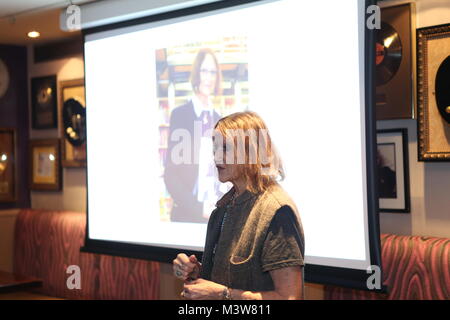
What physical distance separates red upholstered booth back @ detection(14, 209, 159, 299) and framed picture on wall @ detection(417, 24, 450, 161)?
2.05 m

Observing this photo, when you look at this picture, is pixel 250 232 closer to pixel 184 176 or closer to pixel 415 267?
pixel 415 267

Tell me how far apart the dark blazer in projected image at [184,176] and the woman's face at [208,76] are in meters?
0.12

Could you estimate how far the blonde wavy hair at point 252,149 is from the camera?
1771 millimetres

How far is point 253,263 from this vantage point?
174 cm

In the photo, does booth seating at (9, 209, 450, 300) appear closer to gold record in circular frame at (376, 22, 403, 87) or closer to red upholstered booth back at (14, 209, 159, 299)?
red upholstered booth back at (14, 209, 159, 299)

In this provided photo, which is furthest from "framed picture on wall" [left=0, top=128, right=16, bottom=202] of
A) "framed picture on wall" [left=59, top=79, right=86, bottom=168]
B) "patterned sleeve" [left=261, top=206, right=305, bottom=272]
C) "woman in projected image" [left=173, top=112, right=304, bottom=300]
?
"patterned sleeve" [left=261, top=206, right=305, bottom=272]

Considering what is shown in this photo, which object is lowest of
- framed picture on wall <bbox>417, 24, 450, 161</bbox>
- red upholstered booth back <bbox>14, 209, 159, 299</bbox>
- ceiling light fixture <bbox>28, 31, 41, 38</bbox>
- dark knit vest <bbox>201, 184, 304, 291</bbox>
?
red upholstered booth back <bbox>14, 209, 159, 299</bbox>

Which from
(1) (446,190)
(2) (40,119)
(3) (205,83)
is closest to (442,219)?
(1) (446,190)

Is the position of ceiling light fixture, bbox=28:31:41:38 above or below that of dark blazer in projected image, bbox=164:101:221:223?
above

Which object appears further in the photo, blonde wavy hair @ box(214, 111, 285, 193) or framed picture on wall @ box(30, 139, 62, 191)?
framed picture on wall @ box(30, 139, 62, 191)

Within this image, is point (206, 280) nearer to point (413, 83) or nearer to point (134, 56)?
point (413, 83)

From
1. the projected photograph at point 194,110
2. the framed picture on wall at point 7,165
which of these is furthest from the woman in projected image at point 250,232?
the framed picture on wall at point 7,165

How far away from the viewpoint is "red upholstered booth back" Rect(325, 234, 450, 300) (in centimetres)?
262

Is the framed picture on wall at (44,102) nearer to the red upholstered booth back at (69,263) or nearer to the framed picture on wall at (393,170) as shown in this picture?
the red upholstered booth back at (69,263)
